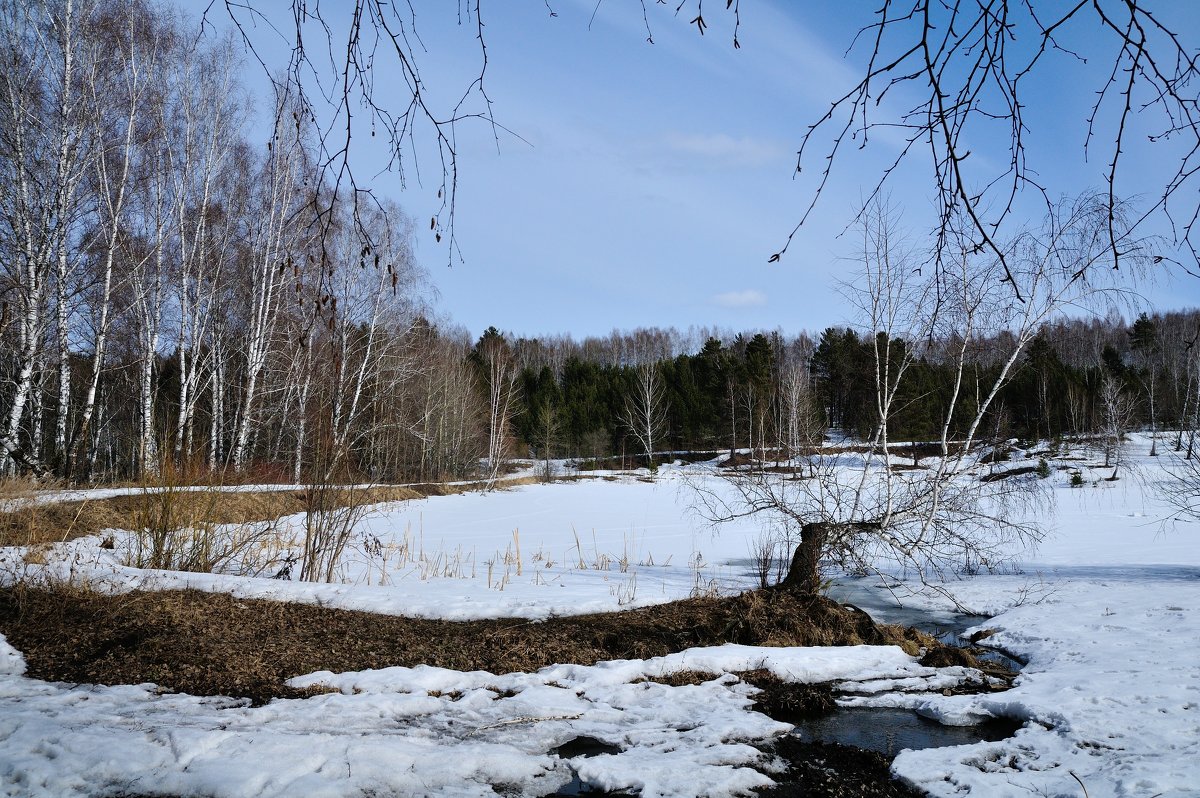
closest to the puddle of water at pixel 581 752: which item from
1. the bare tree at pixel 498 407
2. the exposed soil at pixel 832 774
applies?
the exposed soil at pixel 832 774

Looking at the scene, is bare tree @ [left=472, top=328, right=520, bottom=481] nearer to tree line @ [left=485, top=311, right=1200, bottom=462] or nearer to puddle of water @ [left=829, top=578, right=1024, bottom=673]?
tree line @ [left=485, top=311, right=1200, bottom=462]

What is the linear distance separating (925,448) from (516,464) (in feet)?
74.2

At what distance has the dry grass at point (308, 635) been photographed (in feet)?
13.5

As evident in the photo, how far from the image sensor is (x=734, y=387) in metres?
39.7

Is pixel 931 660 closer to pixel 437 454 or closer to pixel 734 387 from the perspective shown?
pixel 437 454

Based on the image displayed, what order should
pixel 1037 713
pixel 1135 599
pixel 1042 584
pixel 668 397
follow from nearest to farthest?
pixel 1037 713, pixel 1135 599, pixel 1042 584, pixel 668 397

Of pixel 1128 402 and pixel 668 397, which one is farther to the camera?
pixel 668 397

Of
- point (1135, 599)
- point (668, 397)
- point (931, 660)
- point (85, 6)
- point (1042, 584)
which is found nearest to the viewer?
point (931, 660)

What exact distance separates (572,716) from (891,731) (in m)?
1.91

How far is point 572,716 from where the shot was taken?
12.9 feet

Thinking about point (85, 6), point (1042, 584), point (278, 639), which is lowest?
point (1042, 584)

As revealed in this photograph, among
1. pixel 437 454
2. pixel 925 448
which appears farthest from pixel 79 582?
pixel 925 448

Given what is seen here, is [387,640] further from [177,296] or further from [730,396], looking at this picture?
[730,396]

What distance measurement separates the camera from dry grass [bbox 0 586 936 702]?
4.11 meters
